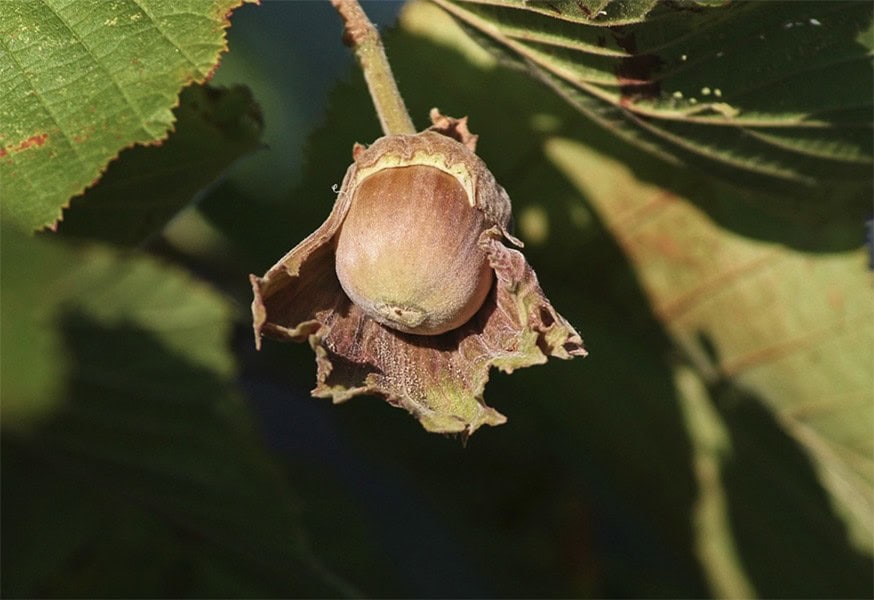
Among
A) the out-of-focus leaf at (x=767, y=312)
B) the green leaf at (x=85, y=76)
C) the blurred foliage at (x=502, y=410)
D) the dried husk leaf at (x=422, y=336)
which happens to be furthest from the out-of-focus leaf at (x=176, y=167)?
the out-of-focus leaf at (x=767, y=312)

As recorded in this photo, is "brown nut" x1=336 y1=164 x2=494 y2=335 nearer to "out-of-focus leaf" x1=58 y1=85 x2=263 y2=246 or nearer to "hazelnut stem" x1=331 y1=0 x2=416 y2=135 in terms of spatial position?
"hazelnut stem" x1=331 y1=0 x2=416 y2=135

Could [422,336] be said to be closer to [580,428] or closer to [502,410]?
[502,410]

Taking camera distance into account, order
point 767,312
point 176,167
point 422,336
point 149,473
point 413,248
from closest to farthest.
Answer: point 413,248 → point 422,336 → point 176,167 → point 149,473 → point 767,312

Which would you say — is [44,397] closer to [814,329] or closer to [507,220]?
[507,220]

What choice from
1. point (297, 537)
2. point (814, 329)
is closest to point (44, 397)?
point (297, 537)

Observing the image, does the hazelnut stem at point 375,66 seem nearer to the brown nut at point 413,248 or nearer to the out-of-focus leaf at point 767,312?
the brown nut at point 413,248

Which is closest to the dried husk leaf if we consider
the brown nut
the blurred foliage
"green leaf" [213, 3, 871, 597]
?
the brown nut

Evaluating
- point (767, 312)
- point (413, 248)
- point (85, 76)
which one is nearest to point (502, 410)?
point (767, 312)
